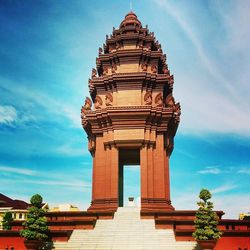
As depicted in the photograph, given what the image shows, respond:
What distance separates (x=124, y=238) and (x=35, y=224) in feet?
22.3

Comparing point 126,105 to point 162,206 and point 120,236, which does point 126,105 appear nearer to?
point 162,206

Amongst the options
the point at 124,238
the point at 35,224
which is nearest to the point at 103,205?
the point at 124,238

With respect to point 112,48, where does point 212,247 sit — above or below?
below

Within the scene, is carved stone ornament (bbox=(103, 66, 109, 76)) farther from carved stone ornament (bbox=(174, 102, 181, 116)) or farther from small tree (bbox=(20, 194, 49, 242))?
small tree (bbox=(20, 194, 49, 242))

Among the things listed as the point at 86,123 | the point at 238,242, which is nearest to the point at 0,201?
the point at 86,123

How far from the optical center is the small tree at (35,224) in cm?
2550

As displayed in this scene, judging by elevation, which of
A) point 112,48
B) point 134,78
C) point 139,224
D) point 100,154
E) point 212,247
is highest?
point 112,48

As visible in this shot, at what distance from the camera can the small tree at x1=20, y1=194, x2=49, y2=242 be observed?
83.7 ft

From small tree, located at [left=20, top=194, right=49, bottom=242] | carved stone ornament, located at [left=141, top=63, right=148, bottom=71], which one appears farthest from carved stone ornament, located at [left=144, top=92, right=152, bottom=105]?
small tree, located at [left=20, top=194, right=49, bottom=242]

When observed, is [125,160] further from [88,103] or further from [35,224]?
[35,224]

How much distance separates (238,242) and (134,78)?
753 inches

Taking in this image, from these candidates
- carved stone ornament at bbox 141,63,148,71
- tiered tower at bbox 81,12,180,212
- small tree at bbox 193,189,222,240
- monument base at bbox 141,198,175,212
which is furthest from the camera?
carved stone ornament at bbox 141,63,148,71

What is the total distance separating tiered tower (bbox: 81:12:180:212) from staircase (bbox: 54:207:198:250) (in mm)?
3410

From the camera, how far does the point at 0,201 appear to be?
255 feet
